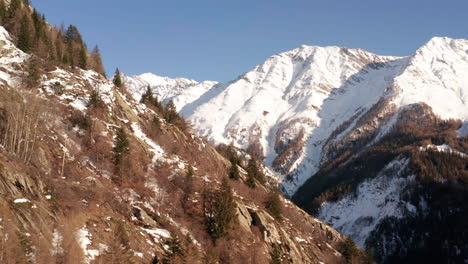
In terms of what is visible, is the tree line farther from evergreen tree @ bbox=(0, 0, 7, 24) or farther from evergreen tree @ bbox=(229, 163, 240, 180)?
evergreen tree @ bbox=(229, 163, 240, 180)

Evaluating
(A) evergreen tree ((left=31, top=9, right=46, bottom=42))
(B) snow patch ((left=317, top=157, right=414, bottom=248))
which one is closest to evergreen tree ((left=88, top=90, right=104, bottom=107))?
(A) evergreen tree ((left=31, top=9, right=46, bottom=42))

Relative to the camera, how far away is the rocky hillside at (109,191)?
33.4 meters

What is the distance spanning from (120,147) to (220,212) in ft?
51.5

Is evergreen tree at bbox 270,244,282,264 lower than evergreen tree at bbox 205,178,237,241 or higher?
lower

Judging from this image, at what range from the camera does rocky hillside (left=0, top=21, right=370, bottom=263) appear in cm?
3341

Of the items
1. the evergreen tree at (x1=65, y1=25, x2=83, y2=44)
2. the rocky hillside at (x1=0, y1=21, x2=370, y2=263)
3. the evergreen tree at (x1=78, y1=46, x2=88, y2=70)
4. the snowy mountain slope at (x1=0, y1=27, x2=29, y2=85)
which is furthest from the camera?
the evergreen tree at (x1=65, y1=25, x2=83, y2=44)

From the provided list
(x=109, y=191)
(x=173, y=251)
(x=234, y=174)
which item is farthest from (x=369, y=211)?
(x=173, y=251)

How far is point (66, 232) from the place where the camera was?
3369cm

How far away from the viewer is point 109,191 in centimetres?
4506

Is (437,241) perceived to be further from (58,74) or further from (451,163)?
(58,74)

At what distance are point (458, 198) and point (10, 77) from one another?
172 m

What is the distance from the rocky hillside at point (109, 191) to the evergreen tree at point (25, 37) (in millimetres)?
2201

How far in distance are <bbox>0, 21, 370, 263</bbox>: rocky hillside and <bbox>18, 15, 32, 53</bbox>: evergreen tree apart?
220cm

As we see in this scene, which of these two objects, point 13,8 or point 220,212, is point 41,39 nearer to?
point 13,8
